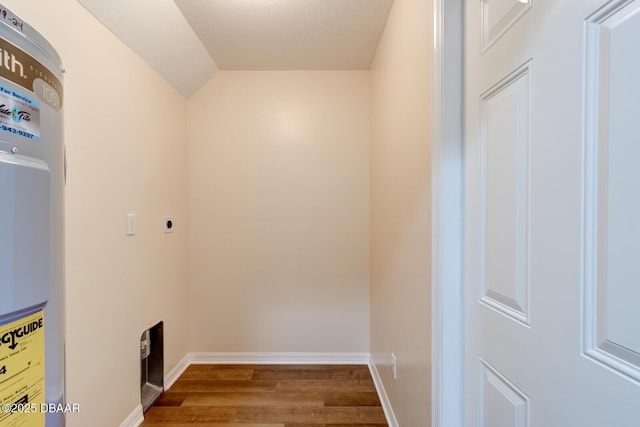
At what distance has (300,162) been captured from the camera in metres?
2.59

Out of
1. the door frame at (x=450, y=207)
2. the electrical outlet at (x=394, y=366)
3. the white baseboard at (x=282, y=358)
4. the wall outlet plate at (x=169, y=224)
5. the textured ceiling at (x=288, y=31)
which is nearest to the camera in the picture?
the door frame at (x=450, y=207)

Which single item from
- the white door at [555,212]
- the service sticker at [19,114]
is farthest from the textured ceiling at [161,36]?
the white door at [555,212]

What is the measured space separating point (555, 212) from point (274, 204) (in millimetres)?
2160

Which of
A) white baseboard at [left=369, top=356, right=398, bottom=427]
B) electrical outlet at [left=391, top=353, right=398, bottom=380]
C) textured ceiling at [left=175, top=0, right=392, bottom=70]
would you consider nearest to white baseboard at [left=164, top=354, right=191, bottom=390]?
white baseboard at [left=369, top=356, right=398, bottom=427]

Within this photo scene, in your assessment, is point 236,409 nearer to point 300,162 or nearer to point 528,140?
point 300,162

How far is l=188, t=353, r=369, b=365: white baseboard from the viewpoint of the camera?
2.58 m

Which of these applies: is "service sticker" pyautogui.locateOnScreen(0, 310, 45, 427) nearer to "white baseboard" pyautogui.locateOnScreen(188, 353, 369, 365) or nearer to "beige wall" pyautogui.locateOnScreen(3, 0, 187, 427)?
"beige wall" pyautogui.locateOnScreen(3, 0, 187, 427)

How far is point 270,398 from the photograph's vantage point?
2.08 meters

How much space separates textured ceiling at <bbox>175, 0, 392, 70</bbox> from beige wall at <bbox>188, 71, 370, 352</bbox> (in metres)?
0.16

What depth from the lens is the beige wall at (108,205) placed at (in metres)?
1.38

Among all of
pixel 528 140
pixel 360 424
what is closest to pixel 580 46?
pixel 528 140

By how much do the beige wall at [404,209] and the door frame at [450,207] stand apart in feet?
0.42

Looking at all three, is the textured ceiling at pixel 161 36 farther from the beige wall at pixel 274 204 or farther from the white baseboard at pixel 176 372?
the white baseboard at pixel 176 372

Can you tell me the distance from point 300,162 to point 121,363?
6.00 ft
